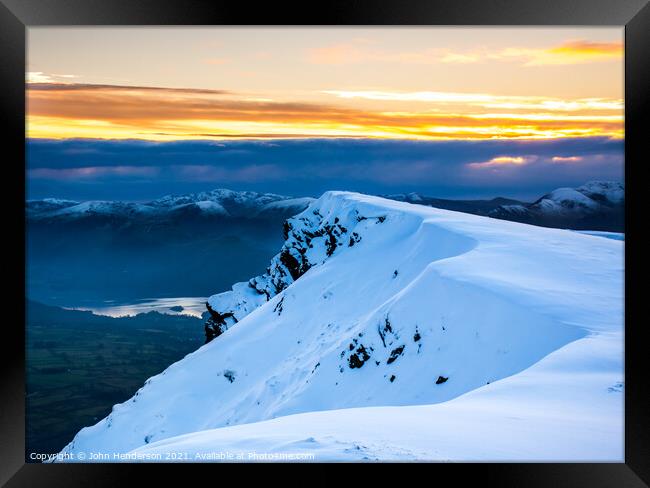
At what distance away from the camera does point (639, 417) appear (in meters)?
6.00

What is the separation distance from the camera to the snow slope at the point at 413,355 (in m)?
6.45

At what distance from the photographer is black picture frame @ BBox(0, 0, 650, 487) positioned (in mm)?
5898

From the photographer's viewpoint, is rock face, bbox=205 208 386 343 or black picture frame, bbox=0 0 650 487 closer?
black picture frame, bbox=0 0 650 487

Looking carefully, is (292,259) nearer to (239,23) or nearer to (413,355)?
(413,355)

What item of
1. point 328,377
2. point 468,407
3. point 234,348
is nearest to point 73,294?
point 234,348

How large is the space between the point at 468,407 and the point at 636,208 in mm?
2978

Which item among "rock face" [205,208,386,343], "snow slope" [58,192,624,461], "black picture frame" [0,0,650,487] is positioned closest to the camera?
"black picture frame" [0,0,650,487]

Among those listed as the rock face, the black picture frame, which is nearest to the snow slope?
the rock face

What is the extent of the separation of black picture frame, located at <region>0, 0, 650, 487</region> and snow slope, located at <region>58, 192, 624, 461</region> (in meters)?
0.61

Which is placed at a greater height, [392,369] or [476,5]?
[476,5]

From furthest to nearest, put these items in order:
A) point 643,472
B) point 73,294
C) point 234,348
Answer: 1. point 73,294
2. point 234,348
3. point 643,472

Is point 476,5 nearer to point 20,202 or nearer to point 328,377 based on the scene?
point 20,202

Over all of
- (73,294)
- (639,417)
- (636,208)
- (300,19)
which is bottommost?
(73,294)

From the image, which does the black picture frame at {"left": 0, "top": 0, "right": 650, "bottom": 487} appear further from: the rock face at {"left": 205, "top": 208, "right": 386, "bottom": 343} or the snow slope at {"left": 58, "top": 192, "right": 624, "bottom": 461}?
the rock face at {"left": 205, "top": 208, "right": 386, "bottom": 343}
